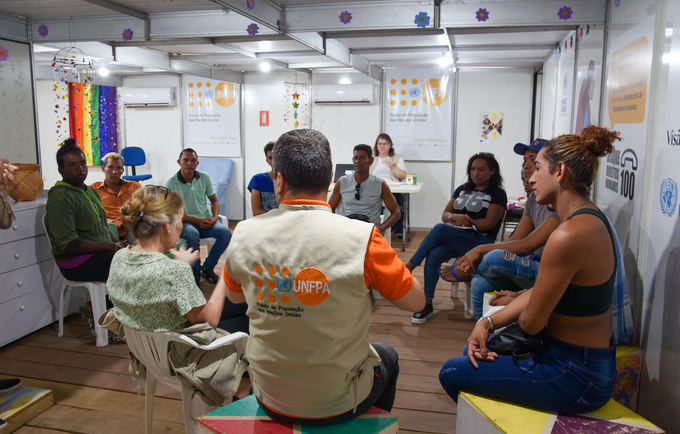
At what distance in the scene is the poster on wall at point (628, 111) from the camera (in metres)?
2.24

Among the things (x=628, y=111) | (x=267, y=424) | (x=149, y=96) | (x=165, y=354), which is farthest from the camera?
(x=149, y=96)

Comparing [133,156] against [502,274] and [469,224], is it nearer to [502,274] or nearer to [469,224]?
[469,224]

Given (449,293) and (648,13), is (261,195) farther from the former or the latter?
(648,13)

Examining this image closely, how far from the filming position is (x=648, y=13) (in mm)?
2242

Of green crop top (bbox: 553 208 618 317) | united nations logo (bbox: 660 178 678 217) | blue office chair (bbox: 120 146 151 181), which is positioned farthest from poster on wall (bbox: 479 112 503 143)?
green crop top (bbox: 553 208 618 317)

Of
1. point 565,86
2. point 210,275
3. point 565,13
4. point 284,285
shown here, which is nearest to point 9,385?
point 284,285

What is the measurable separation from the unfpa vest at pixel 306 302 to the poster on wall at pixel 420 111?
6.19 metres

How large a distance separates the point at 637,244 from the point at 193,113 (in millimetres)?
7264

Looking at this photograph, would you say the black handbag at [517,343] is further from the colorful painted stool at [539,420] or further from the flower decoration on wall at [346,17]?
the flower decoration on wall at [346,17]

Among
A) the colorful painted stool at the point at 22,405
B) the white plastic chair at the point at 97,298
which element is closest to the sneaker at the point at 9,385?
the colorful painted stool at the point at 22,405

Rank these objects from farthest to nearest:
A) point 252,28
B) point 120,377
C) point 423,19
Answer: point 252,28 < point 423,19 < point 120,377

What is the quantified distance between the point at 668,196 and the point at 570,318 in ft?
2.61

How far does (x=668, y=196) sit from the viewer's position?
1.94 m

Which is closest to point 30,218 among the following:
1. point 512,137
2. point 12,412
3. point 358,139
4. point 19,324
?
point 19,324
